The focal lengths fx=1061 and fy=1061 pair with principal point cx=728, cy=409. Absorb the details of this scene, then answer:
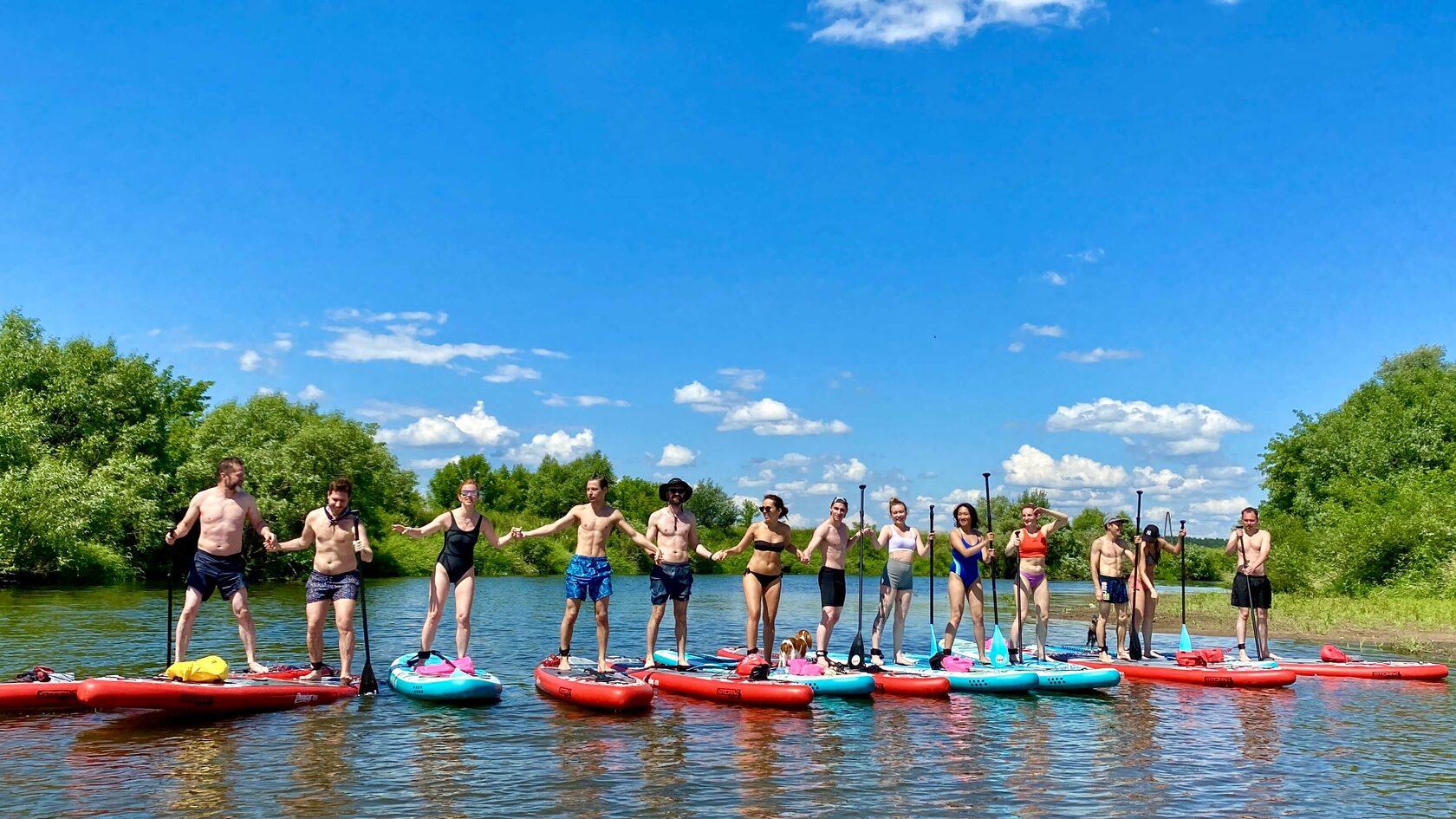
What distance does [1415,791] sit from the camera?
32.5ft

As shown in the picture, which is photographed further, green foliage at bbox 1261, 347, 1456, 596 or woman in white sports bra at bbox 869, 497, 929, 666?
green foliage at bbox 1261, 347, 1456, 596

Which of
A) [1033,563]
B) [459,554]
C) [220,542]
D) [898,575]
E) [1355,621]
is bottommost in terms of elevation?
[1355,621]

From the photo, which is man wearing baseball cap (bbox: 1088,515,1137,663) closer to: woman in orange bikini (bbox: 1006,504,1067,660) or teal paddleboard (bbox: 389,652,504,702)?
woman in orange bikini (bbox: 1006,504,1067,660)

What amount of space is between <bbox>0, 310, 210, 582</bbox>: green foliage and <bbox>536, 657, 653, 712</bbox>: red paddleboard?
30872 millimetres

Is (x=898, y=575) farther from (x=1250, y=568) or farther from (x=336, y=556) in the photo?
(x=336, y=556)

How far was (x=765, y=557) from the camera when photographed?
47.3ft

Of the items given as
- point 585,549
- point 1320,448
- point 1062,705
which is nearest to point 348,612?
point 585,549

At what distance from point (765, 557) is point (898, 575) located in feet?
6.73

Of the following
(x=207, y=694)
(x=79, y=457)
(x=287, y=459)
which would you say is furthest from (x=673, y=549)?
(x=79, y=457)

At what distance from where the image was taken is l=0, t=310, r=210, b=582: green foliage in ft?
124

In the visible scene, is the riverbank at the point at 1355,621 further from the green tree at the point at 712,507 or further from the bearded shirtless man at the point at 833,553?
the green tree at the point at 712,507

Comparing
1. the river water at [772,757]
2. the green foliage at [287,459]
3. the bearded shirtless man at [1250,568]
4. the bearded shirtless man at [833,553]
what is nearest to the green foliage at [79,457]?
the green foliage at [287,459]

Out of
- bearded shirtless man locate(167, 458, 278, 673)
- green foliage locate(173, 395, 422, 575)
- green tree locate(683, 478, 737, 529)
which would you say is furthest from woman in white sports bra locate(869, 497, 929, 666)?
green tree locate(683, 478, 737, 529)

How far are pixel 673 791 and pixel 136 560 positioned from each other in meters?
43.3
